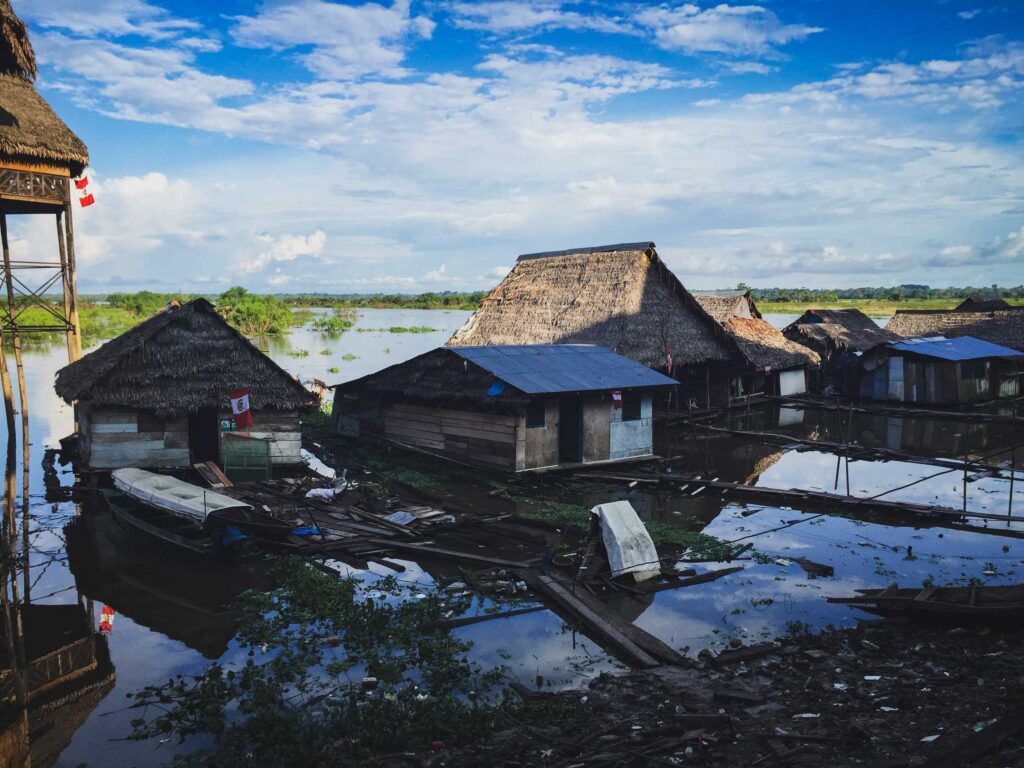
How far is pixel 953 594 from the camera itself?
8844 mm

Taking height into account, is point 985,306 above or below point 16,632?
above

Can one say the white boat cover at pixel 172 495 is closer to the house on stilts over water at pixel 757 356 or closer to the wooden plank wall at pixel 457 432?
the wooden plank wall at pixel 457 432

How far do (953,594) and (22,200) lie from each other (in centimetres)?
2130

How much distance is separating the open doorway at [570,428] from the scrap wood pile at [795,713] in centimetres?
1031

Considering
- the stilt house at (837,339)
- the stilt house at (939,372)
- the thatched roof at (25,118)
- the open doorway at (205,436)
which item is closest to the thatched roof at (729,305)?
the stilt house at (837,339)

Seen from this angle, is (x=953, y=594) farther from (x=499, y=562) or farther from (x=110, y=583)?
(x=110, y=583)

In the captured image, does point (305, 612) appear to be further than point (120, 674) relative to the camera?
Yes

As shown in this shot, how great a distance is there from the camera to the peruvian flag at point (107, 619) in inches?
362

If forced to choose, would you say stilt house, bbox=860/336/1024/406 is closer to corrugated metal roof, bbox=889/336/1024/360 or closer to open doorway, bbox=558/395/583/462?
corrugated metal roof, bbox=889/336/1024/360

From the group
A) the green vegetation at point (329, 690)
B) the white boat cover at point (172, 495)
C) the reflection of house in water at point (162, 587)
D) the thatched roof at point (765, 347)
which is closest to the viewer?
the green vegetation at point (329, 690)

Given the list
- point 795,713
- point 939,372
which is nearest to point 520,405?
point 795,713

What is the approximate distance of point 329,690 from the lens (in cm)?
732

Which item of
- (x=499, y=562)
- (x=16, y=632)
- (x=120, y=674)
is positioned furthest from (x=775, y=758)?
(x=16, y=632)

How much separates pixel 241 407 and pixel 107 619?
7.36m
